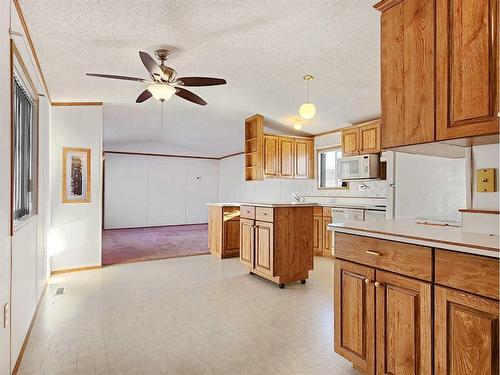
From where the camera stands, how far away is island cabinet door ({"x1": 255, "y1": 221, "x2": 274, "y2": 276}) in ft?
11.8

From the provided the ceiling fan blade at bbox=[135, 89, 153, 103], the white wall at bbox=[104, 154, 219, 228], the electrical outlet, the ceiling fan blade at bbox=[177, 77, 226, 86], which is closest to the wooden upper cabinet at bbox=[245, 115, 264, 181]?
the ceiling fan blade at bbox=[135, 89, 153, 103]

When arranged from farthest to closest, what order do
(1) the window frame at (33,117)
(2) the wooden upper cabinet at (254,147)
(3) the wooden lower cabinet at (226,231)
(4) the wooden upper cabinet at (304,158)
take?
(4) the wooden upper cabinet at (304,158) < (2) the wooden upper cabinet at (254,147) < (3) the wooden lower cabinet at (226,231) < (1) the window frame at (33,117)

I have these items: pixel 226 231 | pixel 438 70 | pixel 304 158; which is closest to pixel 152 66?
pixel 438 70

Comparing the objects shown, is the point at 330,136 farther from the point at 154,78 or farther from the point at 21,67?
the point at 21,67

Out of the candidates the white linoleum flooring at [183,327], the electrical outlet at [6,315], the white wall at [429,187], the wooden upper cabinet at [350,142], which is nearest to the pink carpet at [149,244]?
the white linoleum flooring at [183,327]

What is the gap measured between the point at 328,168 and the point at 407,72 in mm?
4473

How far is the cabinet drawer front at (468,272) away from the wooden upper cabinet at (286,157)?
4513mm

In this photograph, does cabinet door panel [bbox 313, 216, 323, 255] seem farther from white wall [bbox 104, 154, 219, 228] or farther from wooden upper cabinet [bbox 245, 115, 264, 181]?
white wall [bbox 104, 154, 219, 228]

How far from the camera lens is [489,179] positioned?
1.59 meters

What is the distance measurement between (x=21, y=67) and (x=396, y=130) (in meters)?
2.62

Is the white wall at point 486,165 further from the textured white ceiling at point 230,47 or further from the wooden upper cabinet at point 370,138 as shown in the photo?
the wooden upper cabinet at point 370,138

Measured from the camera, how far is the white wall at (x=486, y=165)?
5.17 feet

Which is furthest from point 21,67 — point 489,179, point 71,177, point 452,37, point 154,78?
point 489,179

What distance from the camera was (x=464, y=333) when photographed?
1.23m
